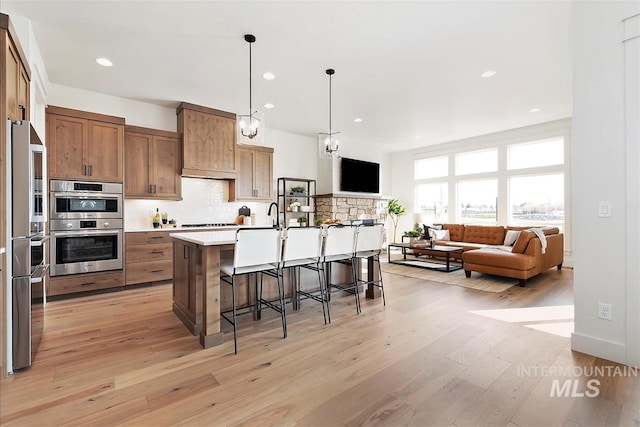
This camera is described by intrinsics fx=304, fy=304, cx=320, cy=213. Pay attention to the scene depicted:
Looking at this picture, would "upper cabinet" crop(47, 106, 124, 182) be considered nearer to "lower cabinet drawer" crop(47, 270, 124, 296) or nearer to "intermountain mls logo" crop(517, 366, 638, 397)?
"lower cabinet drawer" crop(47, 270, 124, 296)

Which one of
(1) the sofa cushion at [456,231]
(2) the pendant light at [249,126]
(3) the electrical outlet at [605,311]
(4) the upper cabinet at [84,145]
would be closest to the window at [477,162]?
(1) the sofa cushion at [456,231]

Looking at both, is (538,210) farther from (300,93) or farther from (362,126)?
(300,93)

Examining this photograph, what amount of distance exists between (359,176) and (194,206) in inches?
158

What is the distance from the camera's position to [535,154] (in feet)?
21.4

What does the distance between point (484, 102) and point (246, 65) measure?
383cm

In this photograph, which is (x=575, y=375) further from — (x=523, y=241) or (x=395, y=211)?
(x=395, y=211)

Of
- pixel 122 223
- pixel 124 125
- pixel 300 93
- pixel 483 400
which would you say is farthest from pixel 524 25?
pixel 122 223

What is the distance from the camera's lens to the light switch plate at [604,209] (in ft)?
7.25

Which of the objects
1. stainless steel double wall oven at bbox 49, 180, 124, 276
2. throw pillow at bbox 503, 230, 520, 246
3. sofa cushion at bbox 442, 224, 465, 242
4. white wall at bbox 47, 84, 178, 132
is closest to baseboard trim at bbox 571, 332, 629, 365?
throw pillow at bbox 503, 230, 520, 246

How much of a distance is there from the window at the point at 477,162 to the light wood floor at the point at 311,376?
509 cm

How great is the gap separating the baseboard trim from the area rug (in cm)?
186

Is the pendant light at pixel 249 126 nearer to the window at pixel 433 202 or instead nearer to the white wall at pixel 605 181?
the white wall at pixel 605 181

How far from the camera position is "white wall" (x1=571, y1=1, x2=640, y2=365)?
2.11m

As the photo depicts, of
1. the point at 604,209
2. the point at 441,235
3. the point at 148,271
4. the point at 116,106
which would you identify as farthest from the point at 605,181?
the point at 116,106
